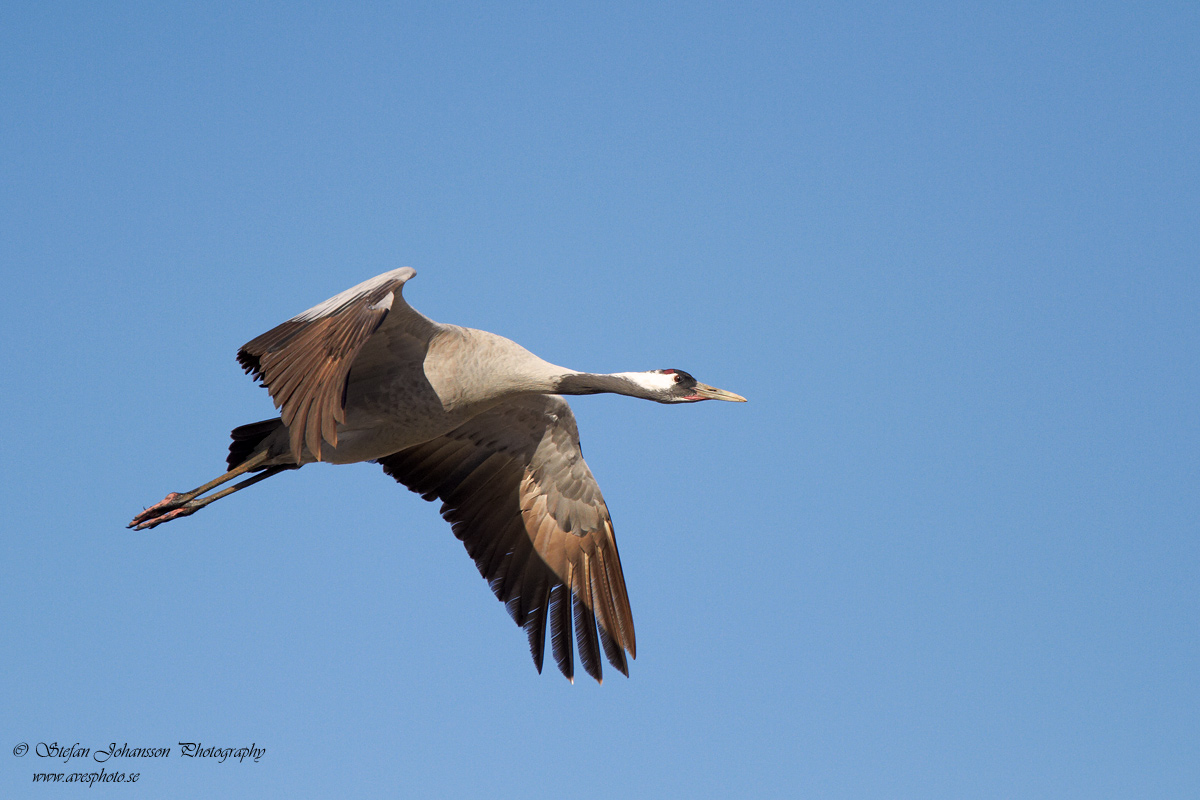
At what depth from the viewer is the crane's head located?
7.93 m

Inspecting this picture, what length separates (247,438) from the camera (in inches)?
336

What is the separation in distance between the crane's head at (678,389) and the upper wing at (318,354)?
1783mm

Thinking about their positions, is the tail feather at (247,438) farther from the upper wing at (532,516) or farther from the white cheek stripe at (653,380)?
the white cheek stripe at (653,380)

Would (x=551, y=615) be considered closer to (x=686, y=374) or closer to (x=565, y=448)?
(x=565, y=448)

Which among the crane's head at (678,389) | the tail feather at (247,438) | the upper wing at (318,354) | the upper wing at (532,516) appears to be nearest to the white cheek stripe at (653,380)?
the crane's head at (678,389)

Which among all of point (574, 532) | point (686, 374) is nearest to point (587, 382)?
point (686, 374)

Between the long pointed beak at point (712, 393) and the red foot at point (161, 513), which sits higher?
the long pointed beak at point (712, 393)

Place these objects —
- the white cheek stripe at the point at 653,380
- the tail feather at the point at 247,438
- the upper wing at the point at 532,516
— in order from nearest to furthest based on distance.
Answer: the white cheek stripe at the point at 653,380
the tail feather at the point at 247,438
the upper wing at the point at 532,516

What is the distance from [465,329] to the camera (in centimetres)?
802

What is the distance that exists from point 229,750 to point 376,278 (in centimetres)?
358

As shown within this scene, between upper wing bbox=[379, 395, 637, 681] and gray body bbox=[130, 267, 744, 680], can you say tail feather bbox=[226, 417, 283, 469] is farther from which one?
upper wing bbox=[379, 395, 637, 681]

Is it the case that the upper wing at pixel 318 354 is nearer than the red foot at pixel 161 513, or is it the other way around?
the upper wing at pixel 318 354

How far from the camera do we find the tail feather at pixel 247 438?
853 cm

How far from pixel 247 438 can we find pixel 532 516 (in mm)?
2302
